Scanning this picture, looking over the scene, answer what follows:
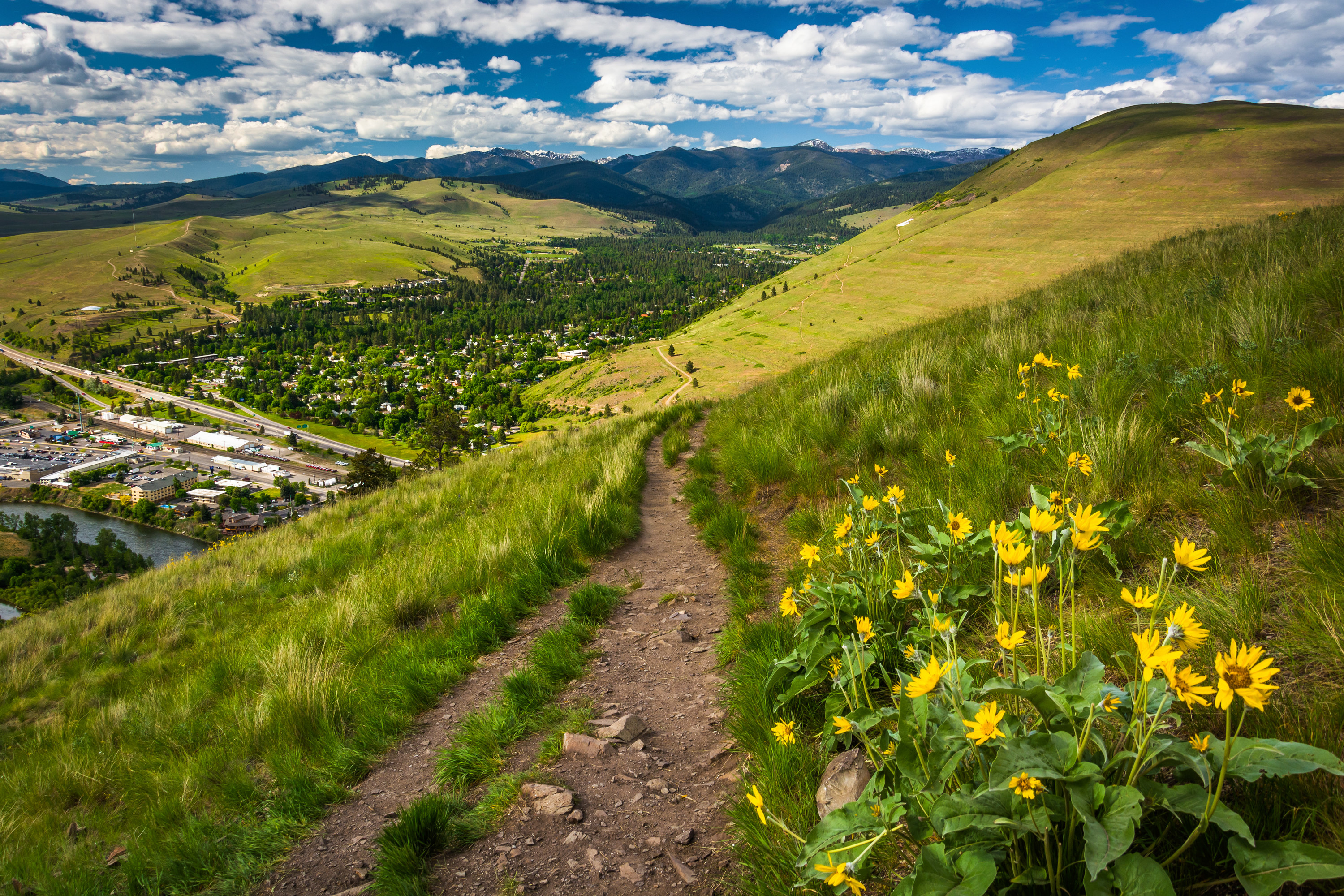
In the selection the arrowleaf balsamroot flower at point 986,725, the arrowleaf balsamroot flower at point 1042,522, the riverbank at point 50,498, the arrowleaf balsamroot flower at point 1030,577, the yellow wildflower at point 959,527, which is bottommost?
the riverbank at point 50,498

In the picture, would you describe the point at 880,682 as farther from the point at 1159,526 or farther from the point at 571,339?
the point at 571,339

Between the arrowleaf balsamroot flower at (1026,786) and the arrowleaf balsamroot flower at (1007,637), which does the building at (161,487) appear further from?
the arrowleaf balsamroot flower at (1026,786)

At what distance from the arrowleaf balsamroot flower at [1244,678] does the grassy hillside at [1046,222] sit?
32935mm

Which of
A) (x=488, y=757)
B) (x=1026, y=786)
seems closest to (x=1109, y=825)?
(x=1026, y=786)

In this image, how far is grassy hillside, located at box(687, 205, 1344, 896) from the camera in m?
1.85

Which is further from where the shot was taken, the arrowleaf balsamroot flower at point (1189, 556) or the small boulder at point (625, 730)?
the small boulder at point (625, 730)

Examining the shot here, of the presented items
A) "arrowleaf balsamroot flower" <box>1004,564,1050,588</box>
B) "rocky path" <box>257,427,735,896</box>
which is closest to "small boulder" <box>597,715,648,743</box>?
"rocky path" <box>257,427,735,896</box>

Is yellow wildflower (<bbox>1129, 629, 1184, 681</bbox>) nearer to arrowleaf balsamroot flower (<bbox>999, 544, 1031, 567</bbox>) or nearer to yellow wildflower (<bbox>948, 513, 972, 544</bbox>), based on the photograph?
arrowleaf balsamroot flower (<bbox>999, 544, 1031, 567</bbox>)

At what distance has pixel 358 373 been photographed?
5000 inches

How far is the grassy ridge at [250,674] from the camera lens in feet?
10.3

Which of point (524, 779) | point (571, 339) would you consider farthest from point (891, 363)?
point (571, 339)

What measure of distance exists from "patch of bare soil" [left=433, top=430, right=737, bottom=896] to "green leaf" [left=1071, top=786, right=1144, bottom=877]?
1.41 m

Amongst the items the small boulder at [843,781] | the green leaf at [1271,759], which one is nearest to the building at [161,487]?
the small boulder at [843,781]

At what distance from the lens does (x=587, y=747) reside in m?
3.10
